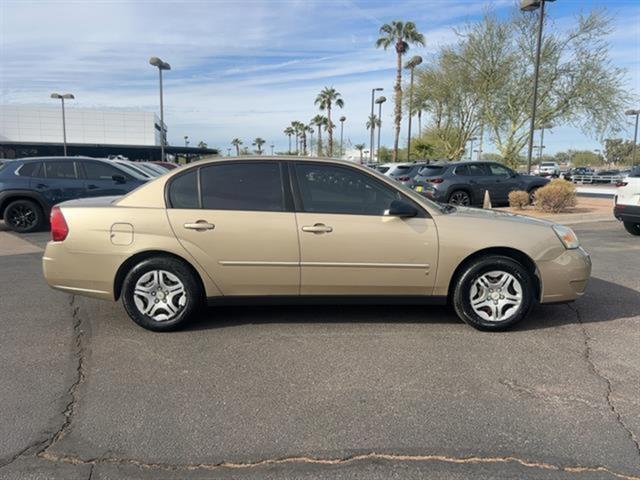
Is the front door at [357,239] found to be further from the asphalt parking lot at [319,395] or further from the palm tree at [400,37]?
the palm tree at [400,37]

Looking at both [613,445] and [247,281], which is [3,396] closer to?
[247,281]

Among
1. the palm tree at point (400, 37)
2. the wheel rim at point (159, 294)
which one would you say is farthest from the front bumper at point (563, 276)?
the palm tree at point (400, 37)

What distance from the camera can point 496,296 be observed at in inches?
181

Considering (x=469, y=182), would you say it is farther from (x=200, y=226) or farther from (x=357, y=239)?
(x=200, y=226)

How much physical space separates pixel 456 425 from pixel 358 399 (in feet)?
2.13

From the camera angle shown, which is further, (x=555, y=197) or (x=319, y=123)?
(x=319, y=123)

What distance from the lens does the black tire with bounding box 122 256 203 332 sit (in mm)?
4500

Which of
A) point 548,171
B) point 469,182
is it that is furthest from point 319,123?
point 469,182

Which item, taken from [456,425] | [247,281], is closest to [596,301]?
[456,425]

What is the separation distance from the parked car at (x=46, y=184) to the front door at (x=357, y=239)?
7.68 metres

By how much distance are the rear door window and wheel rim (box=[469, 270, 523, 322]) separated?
9.50 meters

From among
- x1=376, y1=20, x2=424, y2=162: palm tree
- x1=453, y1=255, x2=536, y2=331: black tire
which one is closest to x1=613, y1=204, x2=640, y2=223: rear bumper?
x1=453, y1=255, x2=536, y2=331: black tire

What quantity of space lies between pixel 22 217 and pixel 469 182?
11.5m

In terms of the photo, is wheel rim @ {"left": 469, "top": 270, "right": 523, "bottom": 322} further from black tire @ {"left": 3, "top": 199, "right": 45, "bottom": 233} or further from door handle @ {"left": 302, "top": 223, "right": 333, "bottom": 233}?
black tire @ {"left": 3, "top": 199, "right": 45, "bottom": 233}
